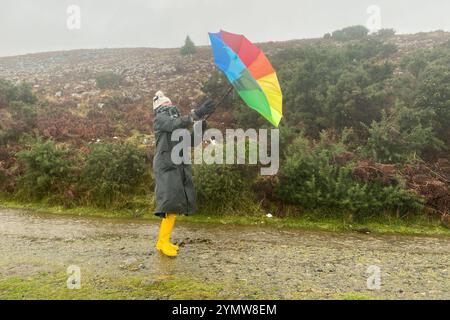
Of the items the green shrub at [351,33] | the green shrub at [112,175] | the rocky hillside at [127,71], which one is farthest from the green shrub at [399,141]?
the green shrub at [351,33]

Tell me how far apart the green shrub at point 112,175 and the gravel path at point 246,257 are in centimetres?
99

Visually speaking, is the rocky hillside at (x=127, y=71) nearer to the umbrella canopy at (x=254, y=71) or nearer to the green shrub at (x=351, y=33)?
the green shrub at (x=351, y=33)

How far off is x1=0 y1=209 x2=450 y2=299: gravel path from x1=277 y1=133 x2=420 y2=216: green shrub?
0.77 metres

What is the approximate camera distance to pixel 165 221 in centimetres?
548

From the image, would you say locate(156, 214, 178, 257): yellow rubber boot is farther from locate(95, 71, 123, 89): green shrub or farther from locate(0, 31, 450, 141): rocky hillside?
locate(95, 71, 123, 89): green shrub

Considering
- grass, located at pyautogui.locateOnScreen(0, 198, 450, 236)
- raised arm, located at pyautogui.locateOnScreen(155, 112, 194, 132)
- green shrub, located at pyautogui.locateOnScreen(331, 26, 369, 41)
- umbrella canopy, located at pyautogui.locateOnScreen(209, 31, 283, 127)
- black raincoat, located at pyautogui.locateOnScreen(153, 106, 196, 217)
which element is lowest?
grass, located at pyautogui.locateOnScreen(0, 198, 450, 236)

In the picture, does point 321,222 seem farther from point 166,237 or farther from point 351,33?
point 351,33

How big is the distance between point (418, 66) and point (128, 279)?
965 cm

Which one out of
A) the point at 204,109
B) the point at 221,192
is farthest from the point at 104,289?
the point at 221,192

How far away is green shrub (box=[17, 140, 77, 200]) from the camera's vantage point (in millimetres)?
8711

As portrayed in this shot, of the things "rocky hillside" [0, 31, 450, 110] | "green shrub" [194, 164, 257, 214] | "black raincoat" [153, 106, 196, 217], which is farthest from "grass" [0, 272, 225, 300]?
"rocky hillside" [0, 31, 450, 110]

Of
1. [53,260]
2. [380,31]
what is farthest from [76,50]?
[53,260]

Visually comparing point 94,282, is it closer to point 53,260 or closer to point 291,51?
point 53,260

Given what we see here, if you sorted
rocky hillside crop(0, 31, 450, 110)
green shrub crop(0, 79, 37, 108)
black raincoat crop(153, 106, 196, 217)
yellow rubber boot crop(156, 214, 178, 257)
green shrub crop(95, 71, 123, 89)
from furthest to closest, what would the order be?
green shrub crop(95, 71, 123, 89) < rocky hillside crop(0, 31, 450, 110) < green shrub crop(0, 79, 37, 108) < yellow rubber boot crop(156, 214, 178, 257) < black raincoat crop(153, 106, 196, 217)
